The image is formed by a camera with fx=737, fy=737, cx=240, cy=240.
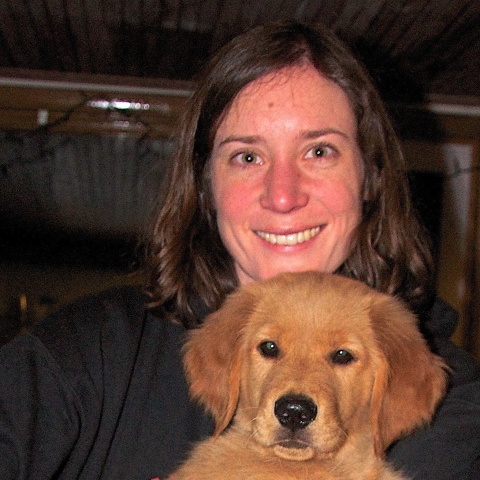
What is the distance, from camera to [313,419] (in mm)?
1699

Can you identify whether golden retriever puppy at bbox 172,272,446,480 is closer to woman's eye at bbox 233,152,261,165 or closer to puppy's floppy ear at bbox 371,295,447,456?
puppy's floppy ear at bbox 371,295,447,456

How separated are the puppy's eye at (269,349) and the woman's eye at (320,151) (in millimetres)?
538

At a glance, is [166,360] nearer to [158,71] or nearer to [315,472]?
[315,472]

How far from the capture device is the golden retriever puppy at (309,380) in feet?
5.71

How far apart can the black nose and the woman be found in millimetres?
375

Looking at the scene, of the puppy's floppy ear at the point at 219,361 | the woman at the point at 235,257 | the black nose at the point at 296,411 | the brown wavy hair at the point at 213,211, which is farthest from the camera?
the brown wavy hair at the point at 213,211

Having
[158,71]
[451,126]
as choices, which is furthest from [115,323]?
[451,126]

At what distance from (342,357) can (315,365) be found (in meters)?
0.10

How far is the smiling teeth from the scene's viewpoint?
82.9 inches

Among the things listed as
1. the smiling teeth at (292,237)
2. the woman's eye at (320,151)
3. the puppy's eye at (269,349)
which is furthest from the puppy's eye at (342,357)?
the woman's eye at (320,151)

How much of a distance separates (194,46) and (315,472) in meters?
2.62

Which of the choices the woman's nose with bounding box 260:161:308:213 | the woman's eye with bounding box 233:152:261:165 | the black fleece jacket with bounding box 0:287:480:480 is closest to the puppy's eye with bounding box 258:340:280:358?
the black fleece jacket with bounding box 0:287:480:480

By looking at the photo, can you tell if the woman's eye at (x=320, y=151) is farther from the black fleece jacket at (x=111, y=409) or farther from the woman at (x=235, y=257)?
the black fleece jacket at (x=111, y=409)

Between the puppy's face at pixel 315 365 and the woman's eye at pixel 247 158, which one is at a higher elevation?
the woman's eye at pixel 247 158
